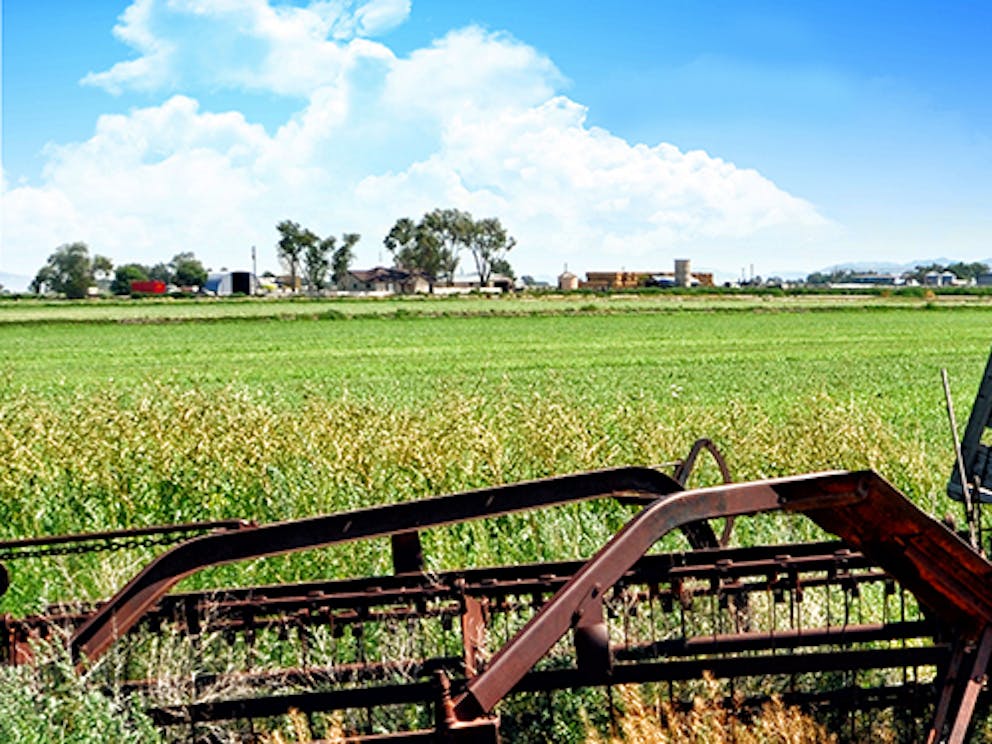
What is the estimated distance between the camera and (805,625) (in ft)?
19.4

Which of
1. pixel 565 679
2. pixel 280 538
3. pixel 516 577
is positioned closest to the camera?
pixel 280 538

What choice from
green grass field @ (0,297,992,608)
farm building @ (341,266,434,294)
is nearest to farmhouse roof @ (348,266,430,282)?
farm building @ (341,266,434,294)

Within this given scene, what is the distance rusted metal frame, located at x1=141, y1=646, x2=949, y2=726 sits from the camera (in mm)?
4039

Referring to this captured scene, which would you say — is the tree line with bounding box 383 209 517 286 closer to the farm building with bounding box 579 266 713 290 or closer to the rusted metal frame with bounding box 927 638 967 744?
the farm building with bounding box 579 266 713 290

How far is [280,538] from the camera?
385 centimetres

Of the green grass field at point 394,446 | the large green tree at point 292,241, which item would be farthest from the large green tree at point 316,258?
the green grass field at point 394,446

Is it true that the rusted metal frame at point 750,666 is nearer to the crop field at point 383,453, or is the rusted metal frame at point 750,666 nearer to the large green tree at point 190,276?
the crop field at point 383,453

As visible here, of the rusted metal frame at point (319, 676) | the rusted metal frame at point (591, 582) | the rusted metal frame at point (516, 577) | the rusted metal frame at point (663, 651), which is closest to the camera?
the rusted metal frame at point (591, 582)

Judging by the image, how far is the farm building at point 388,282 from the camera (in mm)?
162875

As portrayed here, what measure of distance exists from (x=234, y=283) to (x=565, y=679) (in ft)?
543

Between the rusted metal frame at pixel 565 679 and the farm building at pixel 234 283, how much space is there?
151m

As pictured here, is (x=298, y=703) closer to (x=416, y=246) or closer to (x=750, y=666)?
(x=750, y=666)

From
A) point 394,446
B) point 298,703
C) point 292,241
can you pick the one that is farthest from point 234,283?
point 298,703

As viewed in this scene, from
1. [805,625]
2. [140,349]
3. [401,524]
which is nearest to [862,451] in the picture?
[805,625]
